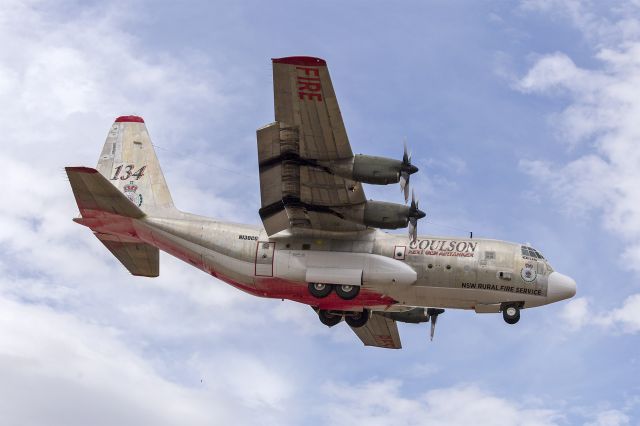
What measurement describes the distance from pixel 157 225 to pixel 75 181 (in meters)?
3.69

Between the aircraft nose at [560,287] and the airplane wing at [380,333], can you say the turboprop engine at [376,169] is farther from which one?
the airplane wing at [380,333]

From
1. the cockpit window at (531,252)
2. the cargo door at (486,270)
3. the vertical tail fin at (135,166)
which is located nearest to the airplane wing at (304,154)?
the cargo door at (486,270)

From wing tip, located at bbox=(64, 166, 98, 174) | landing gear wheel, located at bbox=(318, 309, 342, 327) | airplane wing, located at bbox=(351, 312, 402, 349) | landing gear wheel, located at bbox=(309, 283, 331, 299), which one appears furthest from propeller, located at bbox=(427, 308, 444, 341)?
wing tip, located at bbox=(64, 166, 98, 174)

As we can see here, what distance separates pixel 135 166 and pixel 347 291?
10.4 metres

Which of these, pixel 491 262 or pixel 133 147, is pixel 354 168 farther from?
pixel 133 147

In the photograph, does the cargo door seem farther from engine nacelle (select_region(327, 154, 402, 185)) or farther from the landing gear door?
the landing gear door

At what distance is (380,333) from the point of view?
133 ft

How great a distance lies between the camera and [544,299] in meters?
33.6

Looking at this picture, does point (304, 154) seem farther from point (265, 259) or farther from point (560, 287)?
point (560, 287)

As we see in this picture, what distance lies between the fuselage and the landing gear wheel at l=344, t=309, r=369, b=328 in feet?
3.09

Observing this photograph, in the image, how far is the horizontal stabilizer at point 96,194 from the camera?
32.9 m

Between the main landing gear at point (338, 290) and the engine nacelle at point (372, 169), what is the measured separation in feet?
15.5

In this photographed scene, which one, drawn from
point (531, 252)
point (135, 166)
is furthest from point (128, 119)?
point (531, 252)

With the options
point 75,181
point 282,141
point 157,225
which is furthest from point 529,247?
point 75,181
